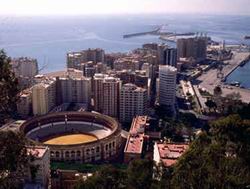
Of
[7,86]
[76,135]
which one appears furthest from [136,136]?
[7,86]

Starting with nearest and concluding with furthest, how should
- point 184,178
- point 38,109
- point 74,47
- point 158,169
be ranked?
point 184,178 → point 158,169 → point 38,109 → point 74,47

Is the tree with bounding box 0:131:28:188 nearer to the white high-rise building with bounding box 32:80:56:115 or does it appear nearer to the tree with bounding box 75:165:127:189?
the tree with bounding box 75:165:127:189

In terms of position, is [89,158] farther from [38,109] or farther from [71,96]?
[71,96]

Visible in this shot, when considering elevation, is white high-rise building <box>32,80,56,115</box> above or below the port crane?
above

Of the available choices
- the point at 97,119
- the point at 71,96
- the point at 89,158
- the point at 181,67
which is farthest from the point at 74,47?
the point at 89,158

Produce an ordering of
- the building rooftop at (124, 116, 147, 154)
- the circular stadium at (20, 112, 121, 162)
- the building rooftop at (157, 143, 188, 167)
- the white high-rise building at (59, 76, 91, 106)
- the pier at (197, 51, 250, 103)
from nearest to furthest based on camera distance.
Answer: the building rooftop at (157, 143, 188, 167) < the circular stadium at (20, 112, 121, 162) < the building rooftop at (124, 116, 147, 154) < the white high-rise building at (59, 76, 91, 106) < the pier at (197, 51, 250, 103)

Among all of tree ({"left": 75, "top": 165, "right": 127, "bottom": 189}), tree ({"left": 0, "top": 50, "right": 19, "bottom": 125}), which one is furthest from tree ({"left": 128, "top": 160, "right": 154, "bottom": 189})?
tree ({"left": 0, "top": 50, "right": 19, "bottom": 125})

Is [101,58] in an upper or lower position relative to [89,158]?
upper
